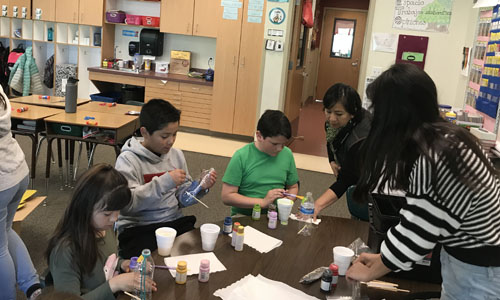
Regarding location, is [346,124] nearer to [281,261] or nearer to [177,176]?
[177,176]

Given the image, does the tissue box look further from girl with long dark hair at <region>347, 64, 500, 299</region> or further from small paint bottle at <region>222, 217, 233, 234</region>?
girl with long dark hair at <region>347, 64, 500, 299</region>

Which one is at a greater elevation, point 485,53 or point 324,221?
point 485,53

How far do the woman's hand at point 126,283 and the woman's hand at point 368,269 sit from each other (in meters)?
0.64

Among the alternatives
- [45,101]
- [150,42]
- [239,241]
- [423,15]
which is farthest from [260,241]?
[150,42]

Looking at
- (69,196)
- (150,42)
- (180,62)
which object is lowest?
(69,196)

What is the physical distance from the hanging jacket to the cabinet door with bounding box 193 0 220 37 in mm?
2637

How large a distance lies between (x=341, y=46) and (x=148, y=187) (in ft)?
35.8

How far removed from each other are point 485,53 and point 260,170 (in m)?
3.05

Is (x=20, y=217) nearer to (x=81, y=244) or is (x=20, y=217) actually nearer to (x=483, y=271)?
(x=81, y=244)

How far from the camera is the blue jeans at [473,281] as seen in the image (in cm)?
131

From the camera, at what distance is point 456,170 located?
1.21 meters

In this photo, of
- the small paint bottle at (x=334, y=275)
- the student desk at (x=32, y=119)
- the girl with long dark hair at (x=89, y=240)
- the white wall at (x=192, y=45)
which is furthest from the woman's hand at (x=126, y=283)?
the white wall at (x=192, y=45)

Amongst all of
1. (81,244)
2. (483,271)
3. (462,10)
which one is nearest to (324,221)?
(483,271)

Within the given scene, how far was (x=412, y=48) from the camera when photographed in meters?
5.58
